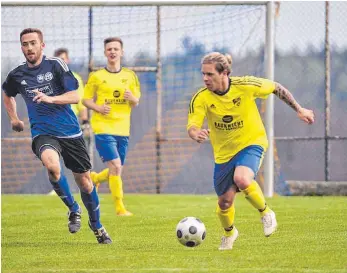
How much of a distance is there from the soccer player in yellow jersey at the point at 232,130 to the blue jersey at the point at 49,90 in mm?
1352

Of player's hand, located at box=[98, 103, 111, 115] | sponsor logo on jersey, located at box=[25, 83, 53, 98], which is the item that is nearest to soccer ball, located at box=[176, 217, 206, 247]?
sponsor logo on jersey, located at box=[25, 83, 53, 98]

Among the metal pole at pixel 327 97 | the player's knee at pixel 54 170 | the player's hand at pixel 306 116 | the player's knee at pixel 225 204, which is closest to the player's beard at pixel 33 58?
the player's knee at pixel 54 170

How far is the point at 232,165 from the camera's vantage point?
30.2ft

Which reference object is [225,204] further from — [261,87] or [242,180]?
[261,87]

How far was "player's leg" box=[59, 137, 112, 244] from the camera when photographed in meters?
9.77

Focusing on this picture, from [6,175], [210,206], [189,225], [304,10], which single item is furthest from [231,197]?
[6,175]

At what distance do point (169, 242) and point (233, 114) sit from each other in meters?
1.43

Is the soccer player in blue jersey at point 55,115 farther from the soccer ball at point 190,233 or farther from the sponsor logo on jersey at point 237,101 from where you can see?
the sponsor logo on jersey at point 237,101

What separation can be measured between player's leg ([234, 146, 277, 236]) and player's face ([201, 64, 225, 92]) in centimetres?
64

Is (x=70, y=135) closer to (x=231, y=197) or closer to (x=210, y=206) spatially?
(x=231, y=197)

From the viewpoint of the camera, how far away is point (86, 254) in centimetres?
896

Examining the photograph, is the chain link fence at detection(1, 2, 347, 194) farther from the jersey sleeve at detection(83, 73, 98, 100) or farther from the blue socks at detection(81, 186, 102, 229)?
the blue socks at detection(81, 186, 102, 229)

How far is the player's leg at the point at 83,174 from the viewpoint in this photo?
385 inches

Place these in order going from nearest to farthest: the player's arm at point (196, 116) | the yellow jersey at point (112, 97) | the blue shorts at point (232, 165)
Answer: the player's arm at point (196, 116) → the blue shorts at point (232, 165) → the yellow jersey at point (112, 97)
